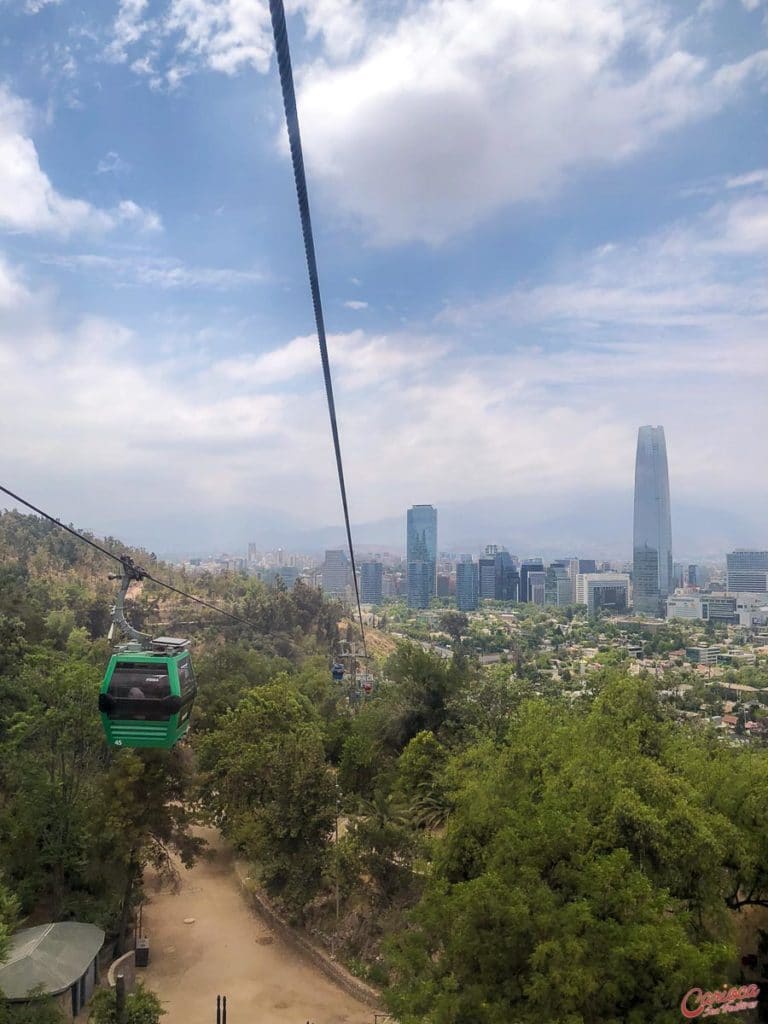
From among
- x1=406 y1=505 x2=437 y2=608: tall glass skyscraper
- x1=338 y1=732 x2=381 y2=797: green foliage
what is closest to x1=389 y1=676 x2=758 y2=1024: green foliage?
x1=338 y1=732 x2=381 y2=797: green foliage

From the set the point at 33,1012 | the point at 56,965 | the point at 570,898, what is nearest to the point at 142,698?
the point at 33,1012

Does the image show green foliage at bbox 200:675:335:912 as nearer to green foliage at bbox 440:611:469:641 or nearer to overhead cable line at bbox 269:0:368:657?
overhead cable line at bbox 269:0:368:657

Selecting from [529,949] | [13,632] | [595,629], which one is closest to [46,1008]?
[529,949]

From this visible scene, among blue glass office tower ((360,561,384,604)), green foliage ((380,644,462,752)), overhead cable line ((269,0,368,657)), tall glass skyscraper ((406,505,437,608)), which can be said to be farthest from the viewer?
blue glass office tower ((360,561,384,604))

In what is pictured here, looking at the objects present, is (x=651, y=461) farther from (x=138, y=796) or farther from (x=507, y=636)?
→ (x=138, y=796)

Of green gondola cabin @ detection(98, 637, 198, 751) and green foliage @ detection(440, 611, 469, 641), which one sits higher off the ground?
green gondola cabin @ detection(98, 637, 198, 751)

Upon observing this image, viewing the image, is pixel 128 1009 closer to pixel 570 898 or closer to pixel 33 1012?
pixel 33 1012

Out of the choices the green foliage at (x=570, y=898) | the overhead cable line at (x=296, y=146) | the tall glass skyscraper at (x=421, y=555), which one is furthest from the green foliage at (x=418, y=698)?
the tall glass skyscraper at (x=421, y=555)
